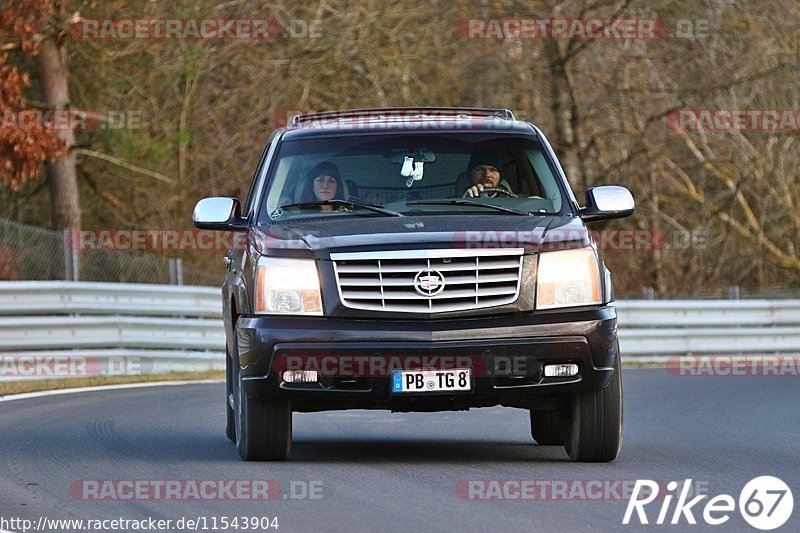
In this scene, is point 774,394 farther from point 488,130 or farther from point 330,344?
point 330,344

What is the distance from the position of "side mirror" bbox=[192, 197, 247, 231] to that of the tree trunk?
742 inches

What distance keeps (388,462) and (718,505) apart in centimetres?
255

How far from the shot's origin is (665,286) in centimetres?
3625

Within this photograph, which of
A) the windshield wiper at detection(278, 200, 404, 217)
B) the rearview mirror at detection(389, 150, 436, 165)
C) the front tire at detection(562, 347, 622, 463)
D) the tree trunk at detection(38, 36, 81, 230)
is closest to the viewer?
the front tire at detection(562, 347, 622, 463)

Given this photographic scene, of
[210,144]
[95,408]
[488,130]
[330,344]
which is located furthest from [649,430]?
[210,144]

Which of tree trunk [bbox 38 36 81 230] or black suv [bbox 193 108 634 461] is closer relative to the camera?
black suv [bbox 193 108 634 461]

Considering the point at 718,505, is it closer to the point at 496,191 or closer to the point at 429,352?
the point at 429,352

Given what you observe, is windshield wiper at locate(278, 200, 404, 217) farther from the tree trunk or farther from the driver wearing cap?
the tree trunk

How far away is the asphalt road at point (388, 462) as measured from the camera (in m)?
7.55

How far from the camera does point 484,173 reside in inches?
410

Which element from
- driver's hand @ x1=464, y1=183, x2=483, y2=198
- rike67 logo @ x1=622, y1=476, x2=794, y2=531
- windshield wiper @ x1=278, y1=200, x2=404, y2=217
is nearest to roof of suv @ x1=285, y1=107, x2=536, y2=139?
driver's hand @ x1=464, y1=183, x2=483, y2=198

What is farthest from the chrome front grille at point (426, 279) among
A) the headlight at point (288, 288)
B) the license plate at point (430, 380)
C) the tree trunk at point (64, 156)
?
the tree trunk at point (64, 156)

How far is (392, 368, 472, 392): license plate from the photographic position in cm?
906

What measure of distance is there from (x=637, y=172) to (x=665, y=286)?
4112 mm
